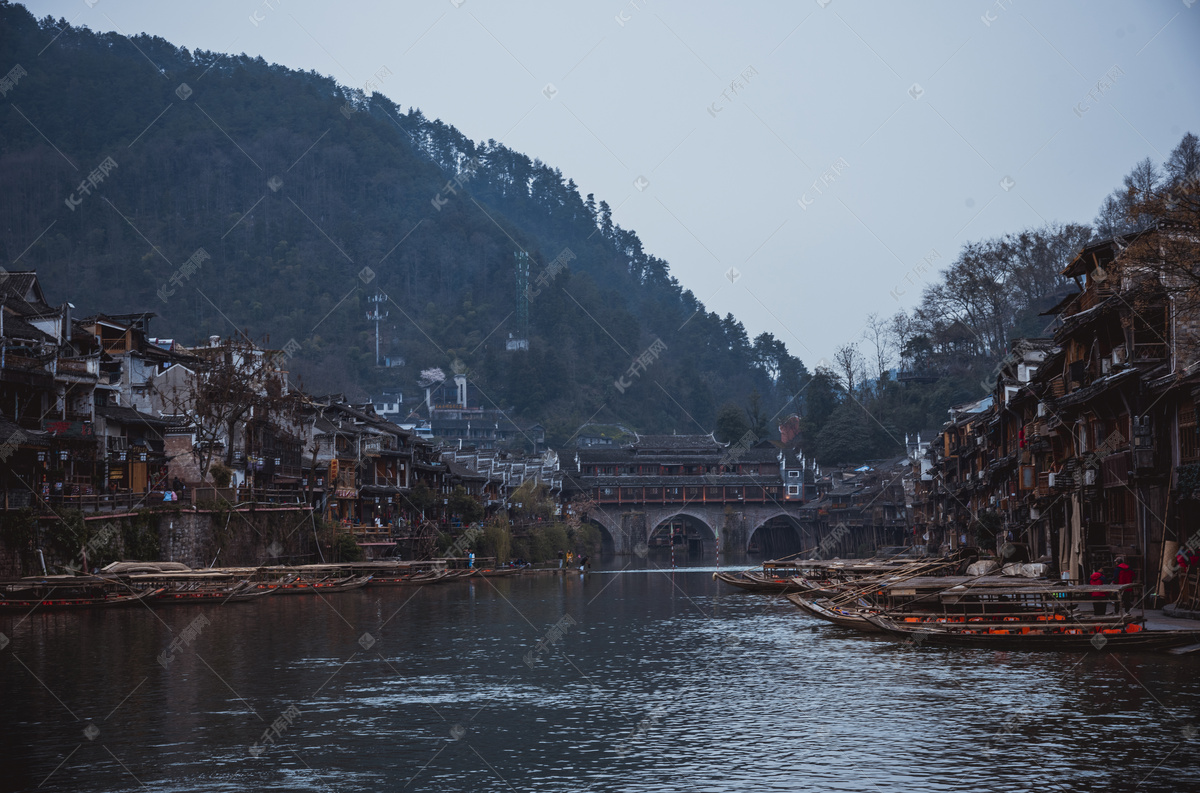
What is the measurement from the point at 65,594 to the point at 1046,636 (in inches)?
1653

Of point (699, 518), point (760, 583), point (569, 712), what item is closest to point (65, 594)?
point (569, 712)

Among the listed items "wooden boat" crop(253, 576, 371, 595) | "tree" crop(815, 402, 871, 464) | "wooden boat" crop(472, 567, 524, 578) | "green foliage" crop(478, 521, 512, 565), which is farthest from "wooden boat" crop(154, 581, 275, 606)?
"tree" crop(815, 402, 871, 464)

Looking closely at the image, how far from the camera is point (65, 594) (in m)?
50.5

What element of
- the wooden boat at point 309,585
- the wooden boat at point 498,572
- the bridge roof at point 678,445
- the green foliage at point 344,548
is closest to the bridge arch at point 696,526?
the bridge roof at point 678,445

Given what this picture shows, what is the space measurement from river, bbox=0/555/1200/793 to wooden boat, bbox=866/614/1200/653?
402 mm

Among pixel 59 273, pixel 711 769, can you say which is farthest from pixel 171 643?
pixel 59 273

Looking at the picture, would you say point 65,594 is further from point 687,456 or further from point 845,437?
point 845,437

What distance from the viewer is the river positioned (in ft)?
68.1

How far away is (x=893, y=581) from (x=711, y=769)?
3049 cm

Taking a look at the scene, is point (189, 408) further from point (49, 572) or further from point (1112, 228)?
point (1112, 228)

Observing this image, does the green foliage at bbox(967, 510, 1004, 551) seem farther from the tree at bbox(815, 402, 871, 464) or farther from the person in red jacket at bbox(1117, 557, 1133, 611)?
the tree at bbox(815, 402, 871, 464)

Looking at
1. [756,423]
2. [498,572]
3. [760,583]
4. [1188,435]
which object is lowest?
[760,583]

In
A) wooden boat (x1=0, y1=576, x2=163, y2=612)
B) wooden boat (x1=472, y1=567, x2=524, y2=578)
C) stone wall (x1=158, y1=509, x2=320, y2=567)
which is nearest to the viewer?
wooden boat (x1=0, y1=576, x2=163, y2=612)

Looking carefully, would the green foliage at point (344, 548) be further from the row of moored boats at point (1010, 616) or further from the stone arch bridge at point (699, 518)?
the stone arch bridge at point (699, 518)
